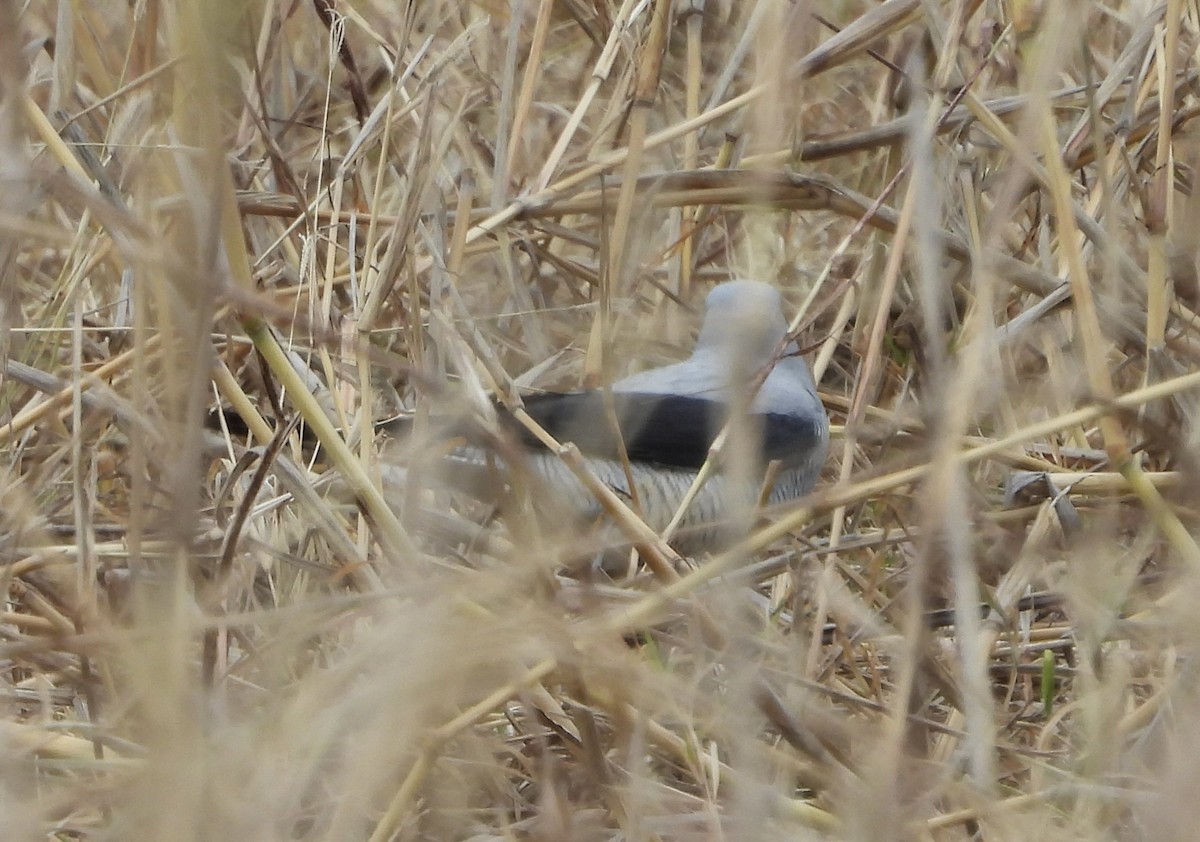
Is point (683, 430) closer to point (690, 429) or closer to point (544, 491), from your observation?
point (690, 429)

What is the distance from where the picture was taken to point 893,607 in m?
1.28

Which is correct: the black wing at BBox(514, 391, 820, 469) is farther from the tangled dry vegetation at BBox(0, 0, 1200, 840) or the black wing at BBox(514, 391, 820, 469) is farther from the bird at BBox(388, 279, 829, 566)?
the tangled dry vegetation at BBox(0, 0, 1200, 840)

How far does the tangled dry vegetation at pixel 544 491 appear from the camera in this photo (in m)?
0.71

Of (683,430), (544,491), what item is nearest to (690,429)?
(683,430)

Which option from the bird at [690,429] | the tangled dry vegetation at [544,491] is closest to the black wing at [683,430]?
the bird at [690,429]

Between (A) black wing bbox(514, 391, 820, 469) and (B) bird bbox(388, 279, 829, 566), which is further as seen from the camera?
(A) black wing bbox(514, 391, 820, 469)

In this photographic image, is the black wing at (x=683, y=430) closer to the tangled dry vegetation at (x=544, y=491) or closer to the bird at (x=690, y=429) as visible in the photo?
the bird at (x=690, y=429)

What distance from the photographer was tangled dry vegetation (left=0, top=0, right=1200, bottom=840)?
713 millimetres

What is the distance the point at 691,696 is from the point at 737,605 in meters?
0.05

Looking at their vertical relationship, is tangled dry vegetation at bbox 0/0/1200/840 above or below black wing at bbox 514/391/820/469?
above

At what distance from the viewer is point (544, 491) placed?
90 centimetres

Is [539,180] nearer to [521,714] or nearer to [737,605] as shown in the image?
[521,714]

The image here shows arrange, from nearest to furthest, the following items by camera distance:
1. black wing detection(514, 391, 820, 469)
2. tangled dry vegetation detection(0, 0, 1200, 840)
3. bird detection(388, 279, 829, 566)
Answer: tangled dry vegetation detection(0, 0, 1200, 840), bird detection(388, 279, 829, 566), black wing detection(514, 391, 820, 469)

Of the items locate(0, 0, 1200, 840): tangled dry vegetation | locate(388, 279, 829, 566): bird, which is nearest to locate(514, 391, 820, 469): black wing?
locate(388, 279, 829, 566): bird
